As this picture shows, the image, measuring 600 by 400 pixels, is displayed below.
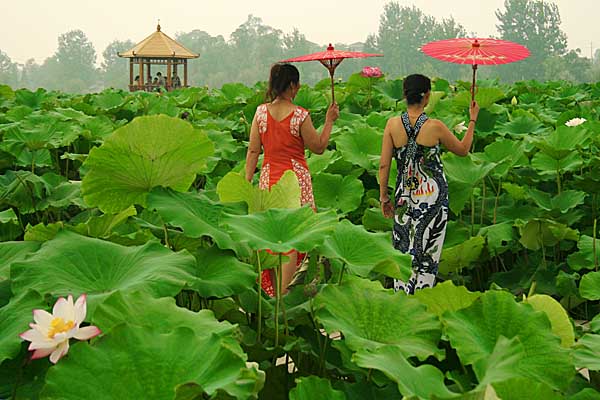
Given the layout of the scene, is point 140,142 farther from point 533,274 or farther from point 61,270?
point 533,274

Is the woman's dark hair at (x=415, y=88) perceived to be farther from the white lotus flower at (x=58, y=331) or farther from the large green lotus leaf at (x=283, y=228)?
the white lotus flower at (x=58, y=331)

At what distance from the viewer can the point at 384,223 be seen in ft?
13.0

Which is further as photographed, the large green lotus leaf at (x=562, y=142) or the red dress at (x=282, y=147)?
the large green lotus leaf at (x=562, y=142)

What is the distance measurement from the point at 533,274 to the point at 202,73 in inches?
3744

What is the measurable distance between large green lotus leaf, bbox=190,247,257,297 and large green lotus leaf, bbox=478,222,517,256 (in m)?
2.70

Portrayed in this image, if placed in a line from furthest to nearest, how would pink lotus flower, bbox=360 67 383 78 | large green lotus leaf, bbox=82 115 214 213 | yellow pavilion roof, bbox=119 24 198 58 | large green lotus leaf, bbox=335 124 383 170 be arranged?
yellow pavilion roof, bbox=119 24 198 58
pink lotus flower, bbox=360 67 383 78
large green lotus leaf, bbox=335 124 383 170
large green lotus leaf, bbox=82 115 214 213

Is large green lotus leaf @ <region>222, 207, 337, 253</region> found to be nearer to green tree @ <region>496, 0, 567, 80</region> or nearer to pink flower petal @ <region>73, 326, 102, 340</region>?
pink flower petal @ <region>73, 326, 102, 340</region>

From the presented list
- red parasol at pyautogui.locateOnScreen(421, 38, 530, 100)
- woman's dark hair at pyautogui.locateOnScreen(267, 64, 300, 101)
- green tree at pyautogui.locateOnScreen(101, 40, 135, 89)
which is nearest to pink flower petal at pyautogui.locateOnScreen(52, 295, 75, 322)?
woman's dark hair at pyautogui.locateOnScreen(267, 64, 300, 101)

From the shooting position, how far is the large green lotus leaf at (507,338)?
1095mm

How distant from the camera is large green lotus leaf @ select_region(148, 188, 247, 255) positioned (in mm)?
1356

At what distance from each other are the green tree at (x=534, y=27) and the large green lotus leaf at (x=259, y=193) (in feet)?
249

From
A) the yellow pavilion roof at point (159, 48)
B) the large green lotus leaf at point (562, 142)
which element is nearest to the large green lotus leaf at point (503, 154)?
the large green lotus leaf at point (562, 142)

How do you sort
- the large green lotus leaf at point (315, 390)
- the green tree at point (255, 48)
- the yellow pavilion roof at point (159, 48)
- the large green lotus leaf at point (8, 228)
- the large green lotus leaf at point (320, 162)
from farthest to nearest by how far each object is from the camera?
1. the green tree at point (255, 48)
2. the yellow pavilion roof at point (159, 48)
3. the large green lotus leaf at point (320, 162)
4. the large green lotus leaf at point (8, 228)
5. the large green lotus leaf at point (315, 390)

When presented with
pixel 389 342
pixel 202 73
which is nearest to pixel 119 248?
pixel 389 342
